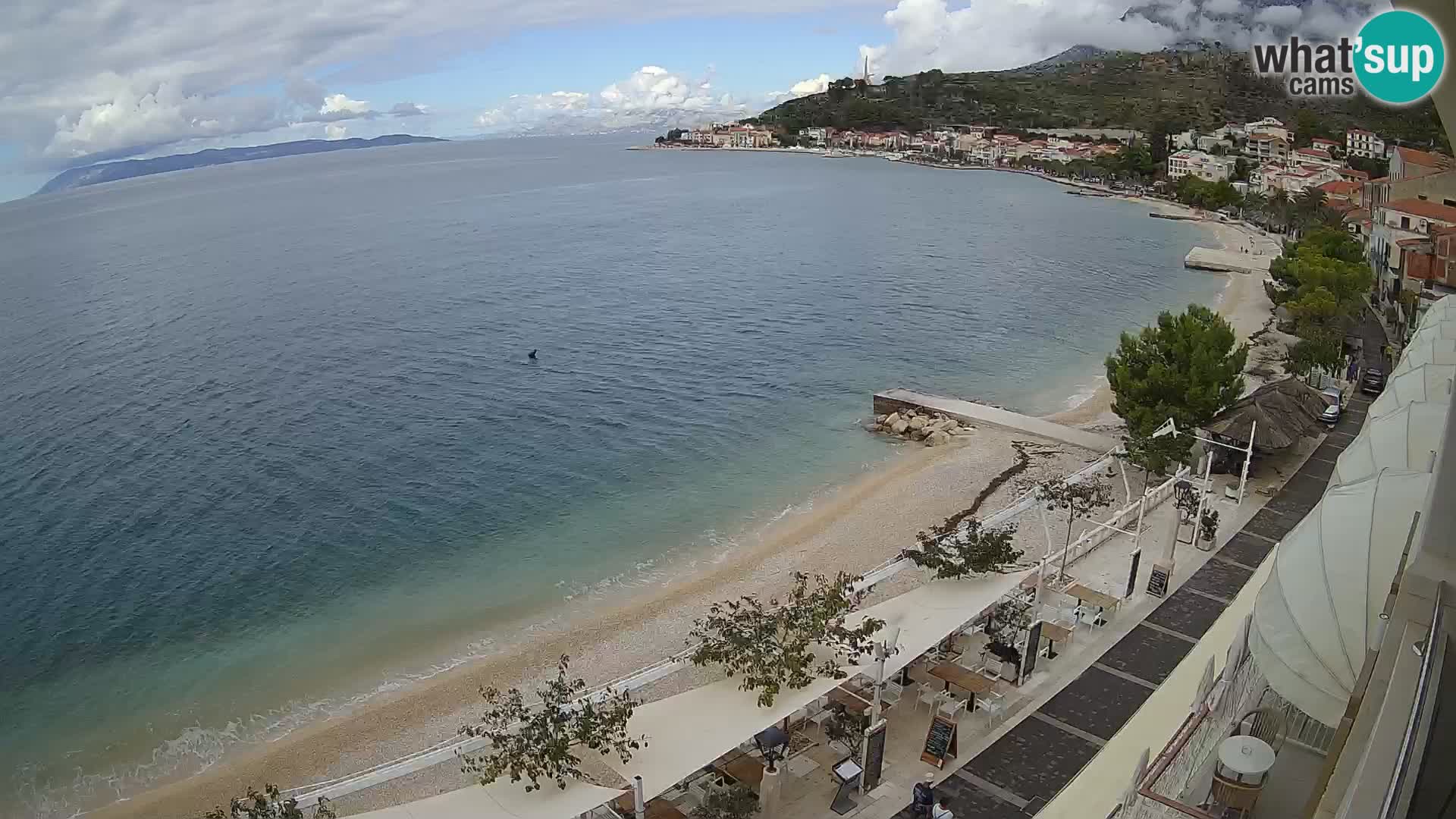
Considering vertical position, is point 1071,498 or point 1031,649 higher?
point 1071,498

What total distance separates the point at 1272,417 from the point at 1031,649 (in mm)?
12167

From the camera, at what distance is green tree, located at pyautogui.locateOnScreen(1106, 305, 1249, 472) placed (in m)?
22.1

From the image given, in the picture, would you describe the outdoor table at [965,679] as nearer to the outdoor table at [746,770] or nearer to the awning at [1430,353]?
the outdoor table at [746,770]

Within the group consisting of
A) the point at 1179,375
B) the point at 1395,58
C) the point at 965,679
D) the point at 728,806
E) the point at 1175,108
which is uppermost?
the point at 1175,108

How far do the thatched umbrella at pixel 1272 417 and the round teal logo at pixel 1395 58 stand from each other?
39.6ft

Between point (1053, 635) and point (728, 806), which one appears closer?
point (728, 806)

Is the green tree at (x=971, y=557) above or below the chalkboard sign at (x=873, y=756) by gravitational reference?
above

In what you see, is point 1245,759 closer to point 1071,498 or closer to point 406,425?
point 1071,498

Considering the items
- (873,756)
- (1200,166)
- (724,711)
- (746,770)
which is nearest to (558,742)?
(724,711)

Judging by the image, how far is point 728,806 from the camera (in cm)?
1052

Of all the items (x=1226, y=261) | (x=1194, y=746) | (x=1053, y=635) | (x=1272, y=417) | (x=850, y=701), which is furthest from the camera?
(x=1226, y=261)

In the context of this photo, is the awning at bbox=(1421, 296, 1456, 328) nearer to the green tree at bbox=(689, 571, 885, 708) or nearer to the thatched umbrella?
the thatched umbrella

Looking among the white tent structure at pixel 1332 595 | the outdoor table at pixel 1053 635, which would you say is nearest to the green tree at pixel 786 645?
the outdoor table at pixel 1053 635

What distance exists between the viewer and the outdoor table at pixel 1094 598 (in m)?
15.1
